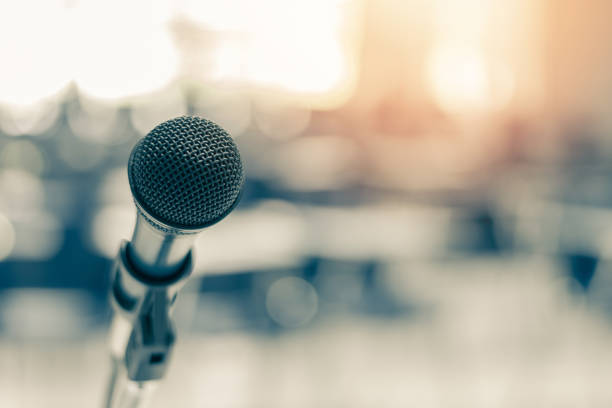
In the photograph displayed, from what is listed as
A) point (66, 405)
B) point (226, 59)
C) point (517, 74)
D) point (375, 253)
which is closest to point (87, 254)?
point (66, 405)

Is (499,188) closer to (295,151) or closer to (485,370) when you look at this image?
(295,151)

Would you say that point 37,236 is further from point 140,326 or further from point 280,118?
point 280,118

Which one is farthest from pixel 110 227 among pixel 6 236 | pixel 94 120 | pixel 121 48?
pixel 94 120

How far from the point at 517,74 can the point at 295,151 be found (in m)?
2.91

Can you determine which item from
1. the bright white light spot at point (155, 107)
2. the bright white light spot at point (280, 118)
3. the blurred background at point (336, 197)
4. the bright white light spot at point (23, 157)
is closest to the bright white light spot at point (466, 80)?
the blurred background at point (336, 197)

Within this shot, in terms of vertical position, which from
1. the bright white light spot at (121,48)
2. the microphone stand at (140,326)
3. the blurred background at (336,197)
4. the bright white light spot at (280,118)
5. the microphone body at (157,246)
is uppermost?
the microphone body at (157,246)

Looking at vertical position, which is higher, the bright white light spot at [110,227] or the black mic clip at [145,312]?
the black mic clip at [145,312]

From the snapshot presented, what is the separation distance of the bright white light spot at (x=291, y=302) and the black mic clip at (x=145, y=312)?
106 inches

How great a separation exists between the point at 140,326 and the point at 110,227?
2.54 m

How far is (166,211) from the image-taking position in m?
0.41

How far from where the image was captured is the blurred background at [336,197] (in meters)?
2.74

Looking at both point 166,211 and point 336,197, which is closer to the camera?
point 166,211

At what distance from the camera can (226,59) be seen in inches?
189

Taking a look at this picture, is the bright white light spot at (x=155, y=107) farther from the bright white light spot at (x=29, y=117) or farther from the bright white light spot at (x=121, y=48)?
the bright white light spot at (x=29, y=117)
